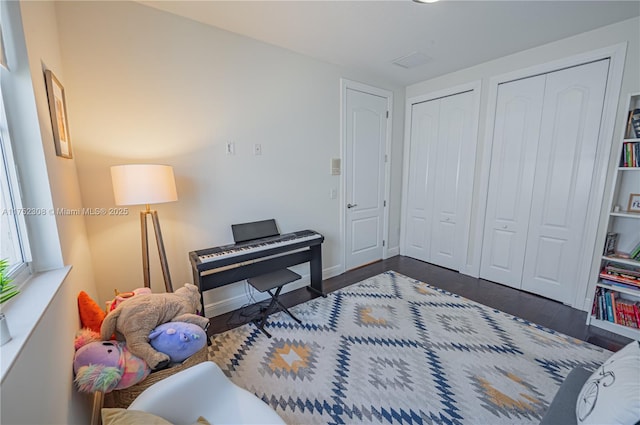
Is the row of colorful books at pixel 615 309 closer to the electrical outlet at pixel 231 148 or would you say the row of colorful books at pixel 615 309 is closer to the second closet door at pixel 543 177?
the second closet door at pixel 543 177

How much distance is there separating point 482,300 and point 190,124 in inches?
131

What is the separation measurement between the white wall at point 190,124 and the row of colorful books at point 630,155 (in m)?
2.54

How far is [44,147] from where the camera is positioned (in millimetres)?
1196

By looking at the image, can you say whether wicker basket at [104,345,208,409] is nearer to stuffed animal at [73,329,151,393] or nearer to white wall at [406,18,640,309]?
stuffed animal at [73,329,151,393]

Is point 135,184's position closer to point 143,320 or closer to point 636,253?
point 143,320

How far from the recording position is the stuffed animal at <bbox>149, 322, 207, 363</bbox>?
1.39 m

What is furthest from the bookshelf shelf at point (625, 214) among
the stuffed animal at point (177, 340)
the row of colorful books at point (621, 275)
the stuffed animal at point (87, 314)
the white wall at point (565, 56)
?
the stuffed animal at point (87, 314)

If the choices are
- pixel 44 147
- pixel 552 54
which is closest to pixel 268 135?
pixel 44 147

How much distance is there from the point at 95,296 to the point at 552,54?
4.55 m

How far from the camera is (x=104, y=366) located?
122 centimetres

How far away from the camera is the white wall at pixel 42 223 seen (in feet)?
2.79

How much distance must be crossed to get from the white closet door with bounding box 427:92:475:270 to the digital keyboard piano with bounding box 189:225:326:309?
1883 mm

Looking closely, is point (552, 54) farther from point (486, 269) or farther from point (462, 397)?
point (462, 397)

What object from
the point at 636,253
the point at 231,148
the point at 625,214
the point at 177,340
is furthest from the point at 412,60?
the point at 177,340
